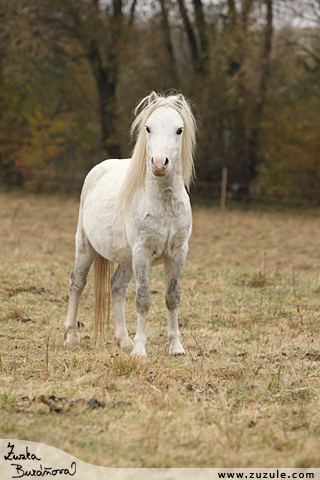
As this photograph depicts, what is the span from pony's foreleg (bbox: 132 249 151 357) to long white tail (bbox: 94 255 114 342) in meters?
0.78

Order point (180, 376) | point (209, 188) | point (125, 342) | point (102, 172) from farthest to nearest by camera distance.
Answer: point (209, 188)
point (102, 172)
point (125, 342)
point (180, 376)

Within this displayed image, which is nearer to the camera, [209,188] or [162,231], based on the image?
[162,231]

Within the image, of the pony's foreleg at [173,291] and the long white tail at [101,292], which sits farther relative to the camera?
the long white tail at [101,292]

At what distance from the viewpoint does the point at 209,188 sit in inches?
725

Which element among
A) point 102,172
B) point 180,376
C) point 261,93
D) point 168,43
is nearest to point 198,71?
point 168,43

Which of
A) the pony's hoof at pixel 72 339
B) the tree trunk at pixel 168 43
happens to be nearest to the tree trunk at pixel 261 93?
the tree trunk at pixel 168 43

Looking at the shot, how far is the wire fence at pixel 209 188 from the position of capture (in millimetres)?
17297

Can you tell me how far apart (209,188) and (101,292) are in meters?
13.6

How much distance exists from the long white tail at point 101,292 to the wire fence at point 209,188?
1073 cm

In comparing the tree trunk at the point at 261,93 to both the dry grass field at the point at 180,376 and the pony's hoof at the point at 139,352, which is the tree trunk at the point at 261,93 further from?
the pony's hoof at the point at 139,352

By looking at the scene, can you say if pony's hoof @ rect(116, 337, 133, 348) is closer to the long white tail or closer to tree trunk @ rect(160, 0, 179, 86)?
the long white tail

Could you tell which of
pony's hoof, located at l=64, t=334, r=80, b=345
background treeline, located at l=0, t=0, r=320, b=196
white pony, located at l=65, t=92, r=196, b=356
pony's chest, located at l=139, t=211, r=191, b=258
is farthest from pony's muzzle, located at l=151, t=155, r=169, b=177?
background treeline, located at l=0, t=0, r=320, b=196
